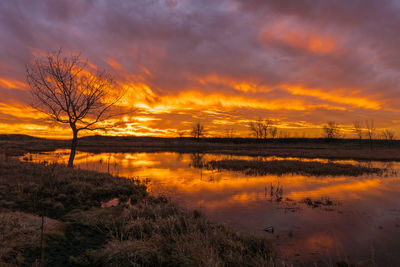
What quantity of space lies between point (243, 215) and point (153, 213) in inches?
162

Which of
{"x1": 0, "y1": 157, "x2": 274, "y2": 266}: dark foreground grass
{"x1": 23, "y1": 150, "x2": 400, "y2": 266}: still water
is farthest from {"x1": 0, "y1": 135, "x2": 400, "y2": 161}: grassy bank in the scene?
{"x1": 0, "y1": 157, "x2": 274, "y2": 266}: dark foreground grass

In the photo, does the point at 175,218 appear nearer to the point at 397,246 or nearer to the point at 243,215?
the point at 243,215

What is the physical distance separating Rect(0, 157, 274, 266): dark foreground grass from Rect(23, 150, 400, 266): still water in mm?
1858

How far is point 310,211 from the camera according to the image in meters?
10.9

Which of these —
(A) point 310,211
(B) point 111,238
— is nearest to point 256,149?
(A) point 310,211

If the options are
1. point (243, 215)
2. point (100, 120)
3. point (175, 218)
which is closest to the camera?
point (175, 218)

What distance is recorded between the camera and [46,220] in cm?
732

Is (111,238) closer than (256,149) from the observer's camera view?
Yes

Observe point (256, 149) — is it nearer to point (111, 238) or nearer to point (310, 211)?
point (310, 211)

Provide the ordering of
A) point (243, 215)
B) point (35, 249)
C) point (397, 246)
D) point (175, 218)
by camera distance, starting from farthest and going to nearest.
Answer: point (243, 215), point (175, 218), point (397, 246), point (35, 249)

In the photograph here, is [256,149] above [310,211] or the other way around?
above

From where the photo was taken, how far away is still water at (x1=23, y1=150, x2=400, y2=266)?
7023 mm

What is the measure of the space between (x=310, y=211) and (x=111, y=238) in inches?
357

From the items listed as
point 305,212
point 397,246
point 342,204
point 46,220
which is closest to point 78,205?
point 46,220
